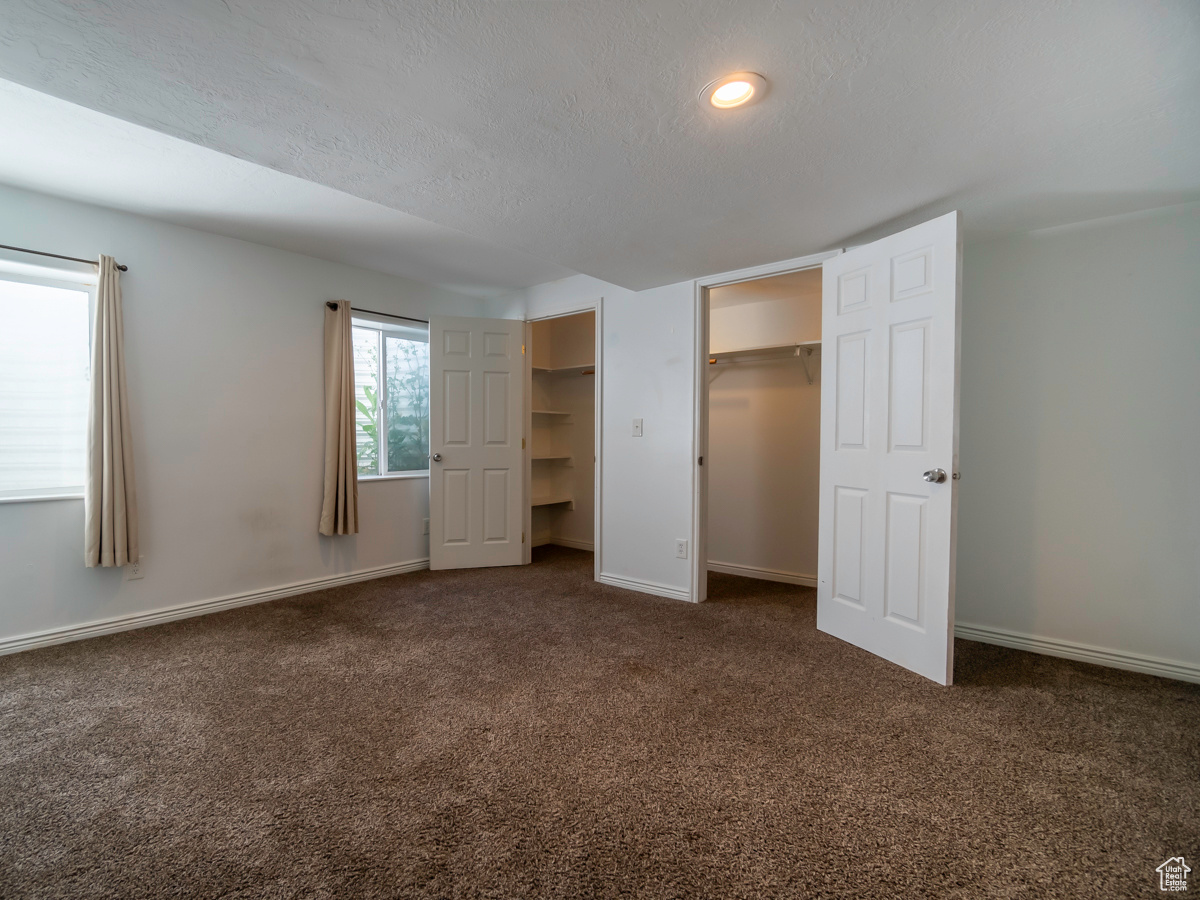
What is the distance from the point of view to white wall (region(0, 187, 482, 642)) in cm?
281

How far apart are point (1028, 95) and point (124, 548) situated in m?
4.38

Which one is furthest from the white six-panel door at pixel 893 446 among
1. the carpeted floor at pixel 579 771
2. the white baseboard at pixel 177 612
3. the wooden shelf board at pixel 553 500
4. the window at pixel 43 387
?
the window at pixel 43 387

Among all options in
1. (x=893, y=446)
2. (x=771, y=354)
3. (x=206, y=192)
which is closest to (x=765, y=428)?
(x=771, y=354)

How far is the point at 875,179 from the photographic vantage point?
217 centimetres

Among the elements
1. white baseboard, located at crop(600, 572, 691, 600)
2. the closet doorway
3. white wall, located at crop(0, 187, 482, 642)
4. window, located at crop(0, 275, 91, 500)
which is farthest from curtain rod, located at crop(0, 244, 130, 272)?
white baseboard, located at crop(600, 572, 691, 600)

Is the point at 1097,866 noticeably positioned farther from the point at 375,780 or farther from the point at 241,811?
the point at 241,811

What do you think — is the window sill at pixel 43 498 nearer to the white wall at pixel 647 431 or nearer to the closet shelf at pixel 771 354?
the white wall at pixel 647 431

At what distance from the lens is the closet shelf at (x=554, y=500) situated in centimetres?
520

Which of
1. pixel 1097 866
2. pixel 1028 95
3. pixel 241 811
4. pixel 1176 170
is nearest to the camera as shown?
pixel 1097 866

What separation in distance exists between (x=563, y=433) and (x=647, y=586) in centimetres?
215

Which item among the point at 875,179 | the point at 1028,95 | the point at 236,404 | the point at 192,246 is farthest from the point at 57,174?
the point at 1028,95

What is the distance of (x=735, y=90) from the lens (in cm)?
162

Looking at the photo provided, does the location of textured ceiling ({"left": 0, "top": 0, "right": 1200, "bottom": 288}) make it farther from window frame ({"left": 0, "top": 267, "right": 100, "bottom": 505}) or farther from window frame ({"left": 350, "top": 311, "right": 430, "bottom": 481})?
window frame ({"left": 350, "top": 311, "right": 430, "bottom": 481})

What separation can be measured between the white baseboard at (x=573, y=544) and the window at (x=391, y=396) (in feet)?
5.26
